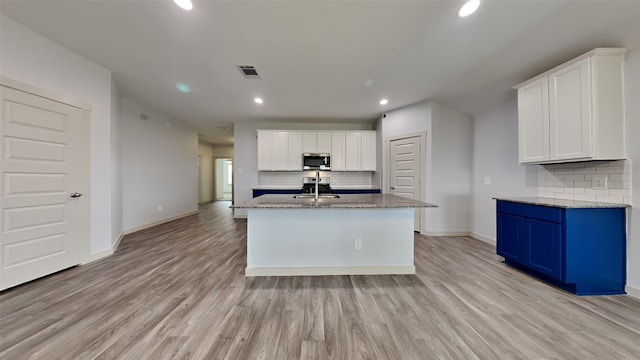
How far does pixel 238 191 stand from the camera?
19.9ft

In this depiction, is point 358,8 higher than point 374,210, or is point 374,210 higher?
point 358,8

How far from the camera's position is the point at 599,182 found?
8.10 ft

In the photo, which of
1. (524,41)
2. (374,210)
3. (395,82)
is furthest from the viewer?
(395,82)

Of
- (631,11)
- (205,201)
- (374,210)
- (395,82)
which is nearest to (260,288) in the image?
(374,210)

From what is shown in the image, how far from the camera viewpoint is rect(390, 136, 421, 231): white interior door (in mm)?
4590

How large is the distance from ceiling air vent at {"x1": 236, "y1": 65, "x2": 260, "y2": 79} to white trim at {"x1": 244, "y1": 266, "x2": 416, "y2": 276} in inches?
105

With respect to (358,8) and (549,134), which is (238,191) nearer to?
(358,8)

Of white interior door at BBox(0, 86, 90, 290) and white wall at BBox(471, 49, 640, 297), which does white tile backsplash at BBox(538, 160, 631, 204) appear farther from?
white interior door at BBox(0, 86, 90, 290)

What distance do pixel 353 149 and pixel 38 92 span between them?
513 cm

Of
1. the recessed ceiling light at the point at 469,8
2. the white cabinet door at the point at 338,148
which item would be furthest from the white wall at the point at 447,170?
the recessed ceiling light at the point at 469,8

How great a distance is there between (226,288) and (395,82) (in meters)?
3.68

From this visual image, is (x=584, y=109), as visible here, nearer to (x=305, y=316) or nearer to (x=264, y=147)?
(x=305, y=316)

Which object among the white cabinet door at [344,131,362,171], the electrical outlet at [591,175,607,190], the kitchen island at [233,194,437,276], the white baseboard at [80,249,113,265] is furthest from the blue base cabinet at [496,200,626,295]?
the white baseboard at [80,249,113,265]

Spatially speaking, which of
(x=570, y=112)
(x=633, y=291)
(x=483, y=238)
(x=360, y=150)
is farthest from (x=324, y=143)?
(x=633, y=291)
